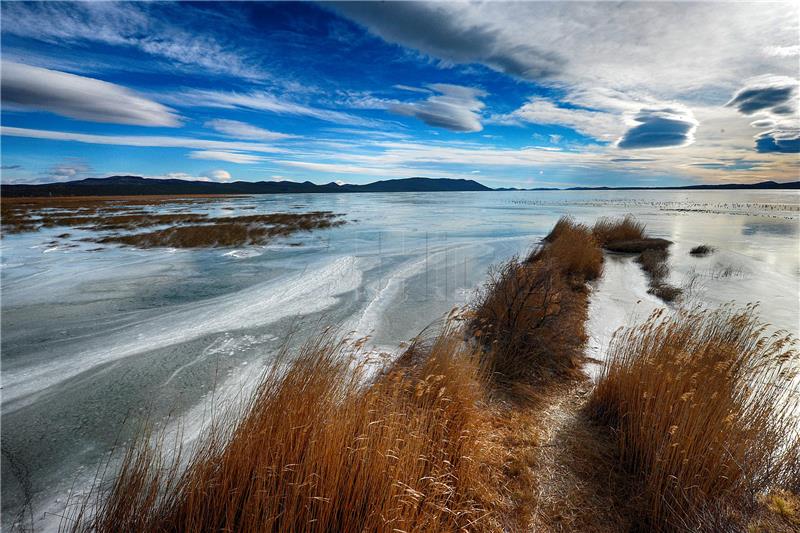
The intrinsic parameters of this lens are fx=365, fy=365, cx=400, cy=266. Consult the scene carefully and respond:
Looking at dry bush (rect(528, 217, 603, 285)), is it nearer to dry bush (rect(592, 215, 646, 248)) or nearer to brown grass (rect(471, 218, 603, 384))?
brown grass (rect(471, 218, 603, 384))

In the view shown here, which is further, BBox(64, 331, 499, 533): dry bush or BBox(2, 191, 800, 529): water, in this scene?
BBox(2, 191, 800, 529): water

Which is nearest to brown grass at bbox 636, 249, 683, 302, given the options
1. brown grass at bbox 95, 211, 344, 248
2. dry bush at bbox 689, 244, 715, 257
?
dry bush at bbox 689, 244, 715, 257

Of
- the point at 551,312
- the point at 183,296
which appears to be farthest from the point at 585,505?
the point at 183,296

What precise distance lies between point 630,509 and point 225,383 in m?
5.61

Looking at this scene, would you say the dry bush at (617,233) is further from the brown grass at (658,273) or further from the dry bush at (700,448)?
the dry bush at (700,448)

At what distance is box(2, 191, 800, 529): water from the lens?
481cm

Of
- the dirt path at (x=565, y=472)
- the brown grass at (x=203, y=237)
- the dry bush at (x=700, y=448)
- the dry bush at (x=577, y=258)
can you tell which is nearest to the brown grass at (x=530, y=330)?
the dirt path at (x=565, y=472)

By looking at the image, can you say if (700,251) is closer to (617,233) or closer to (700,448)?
(617,233)

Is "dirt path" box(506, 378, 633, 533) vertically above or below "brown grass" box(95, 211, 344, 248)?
above

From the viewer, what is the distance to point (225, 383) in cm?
592

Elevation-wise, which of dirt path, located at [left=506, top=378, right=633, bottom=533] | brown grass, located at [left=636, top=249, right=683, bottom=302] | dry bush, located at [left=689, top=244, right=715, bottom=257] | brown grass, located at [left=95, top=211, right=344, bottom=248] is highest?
dry bush, located at [left=689, top=244, right=715, bottom=257]

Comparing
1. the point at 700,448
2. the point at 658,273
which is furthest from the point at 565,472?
the point at 658,273

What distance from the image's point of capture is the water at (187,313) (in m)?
4.81

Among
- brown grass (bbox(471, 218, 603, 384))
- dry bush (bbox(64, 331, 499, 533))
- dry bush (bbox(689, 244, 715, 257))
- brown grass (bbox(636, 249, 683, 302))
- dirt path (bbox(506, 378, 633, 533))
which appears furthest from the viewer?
dry bush (bbox(689, 244, 715, 257))
